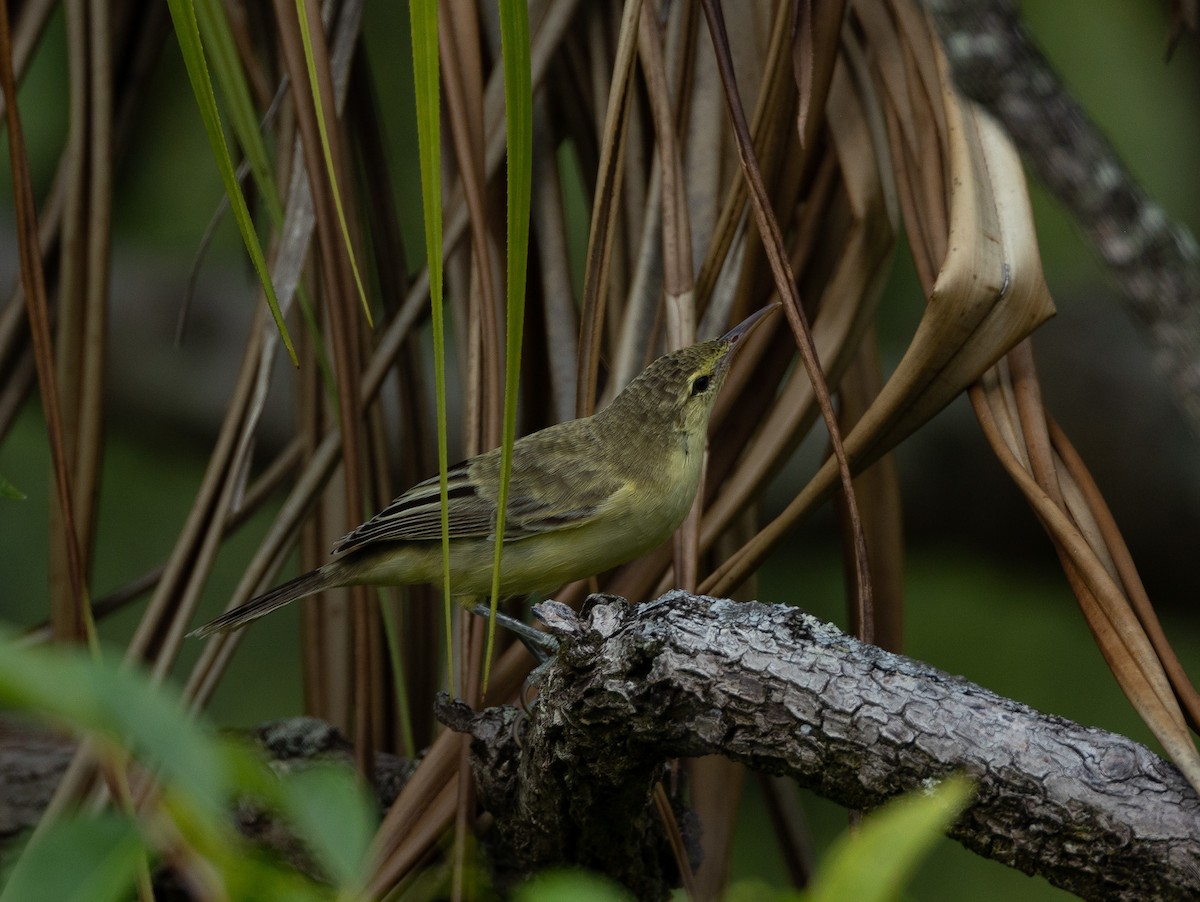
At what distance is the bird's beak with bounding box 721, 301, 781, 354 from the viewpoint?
2092 millimetres

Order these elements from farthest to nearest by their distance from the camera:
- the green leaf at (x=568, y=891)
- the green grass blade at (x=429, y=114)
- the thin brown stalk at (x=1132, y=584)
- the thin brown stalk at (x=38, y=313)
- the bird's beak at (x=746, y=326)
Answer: the bird's beak at (x=746, y=326) → the thin brown stalk at (x=38, y=313) → the thin brown stalk at (x=1132, y=584) → the green grass blade at (x=429, y=114) → the green leaf at (x=568, y=891)

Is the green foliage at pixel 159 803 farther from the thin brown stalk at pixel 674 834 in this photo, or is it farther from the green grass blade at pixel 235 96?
the green grass blade at pixel 235 96

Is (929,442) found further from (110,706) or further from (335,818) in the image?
(110,706)

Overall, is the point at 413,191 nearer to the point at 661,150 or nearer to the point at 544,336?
the point at 544,336

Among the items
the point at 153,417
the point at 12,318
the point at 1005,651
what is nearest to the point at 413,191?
the point at 153,417

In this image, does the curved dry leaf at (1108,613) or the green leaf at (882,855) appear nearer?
the green leaf at (882,855)

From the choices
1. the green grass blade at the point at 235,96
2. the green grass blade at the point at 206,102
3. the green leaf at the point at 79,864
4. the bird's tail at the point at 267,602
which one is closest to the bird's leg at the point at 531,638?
the bird's tail at the point at 267,602

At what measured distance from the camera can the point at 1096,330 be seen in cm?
384

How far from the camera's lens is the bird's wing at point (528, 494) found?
7.78 ft

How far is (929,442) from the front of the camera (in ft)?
12.4

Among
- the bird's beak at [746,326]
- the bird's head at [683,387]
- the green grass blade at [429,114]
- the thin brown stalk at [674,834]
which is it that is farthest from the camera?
the bird's head at [683,387]

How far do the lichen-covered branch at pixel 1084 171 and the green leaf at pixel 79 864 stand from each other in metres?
0.66

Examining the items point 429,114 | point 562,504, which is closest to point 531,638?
point 562,504

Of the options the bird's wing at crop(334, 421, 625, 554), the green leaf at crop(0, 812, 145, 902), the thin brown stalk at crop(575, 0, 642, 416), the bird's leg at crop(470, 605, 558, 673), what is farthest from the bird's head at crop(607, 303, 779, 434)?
the green leaf at crop(0, 812, 145, 902)
